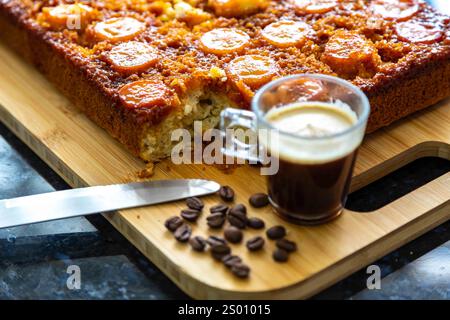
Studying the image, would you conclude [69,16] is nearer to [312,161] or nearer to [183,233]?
[183,233]

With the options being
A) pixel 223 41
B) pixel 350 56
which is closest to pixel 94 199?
pixel 223 41

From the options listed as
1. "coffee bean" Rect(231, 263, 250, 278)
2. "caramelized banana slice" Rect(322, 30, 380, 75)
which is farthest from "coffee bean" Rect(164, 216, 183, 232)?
"caramelized banana slice" Rect(322, 30, 380, 75)

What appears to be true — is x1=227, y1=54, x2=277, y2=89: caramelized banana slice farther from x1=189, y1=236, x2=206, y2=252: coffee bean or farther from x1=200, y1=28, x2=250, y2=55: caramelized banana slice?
x1=189, y1=236, x2=206, y2=252: coffee bean

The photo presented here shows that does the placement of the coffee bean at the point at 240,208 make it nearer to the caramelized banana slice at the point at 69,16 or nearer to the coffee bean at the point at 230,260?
the coffee bean at the point at 230,260

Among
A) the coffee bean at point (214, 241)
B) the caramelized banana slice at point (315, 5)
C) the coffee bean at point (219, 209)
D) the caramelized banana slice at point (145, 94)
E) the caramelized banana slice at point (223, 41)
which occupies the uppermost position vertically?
the caramelized banana slice at point (315, 5)

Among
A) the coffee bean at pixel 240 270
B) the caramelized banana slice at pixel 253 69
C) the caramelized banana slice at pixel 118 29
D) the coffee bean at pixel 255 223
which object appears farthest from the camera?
the caramelized banana slice at pixel 118 29

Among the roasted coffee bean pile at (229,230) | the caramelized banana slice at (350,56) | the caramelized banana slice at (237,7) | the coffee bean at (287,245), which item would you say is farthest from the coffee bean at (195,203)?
the caramelized banana slice at (237,7)

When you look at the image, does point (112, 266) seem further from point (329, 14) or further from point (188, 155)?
point (329, 14)
